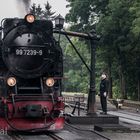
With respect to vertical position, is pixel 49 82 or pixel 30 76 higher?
pixel 30 76

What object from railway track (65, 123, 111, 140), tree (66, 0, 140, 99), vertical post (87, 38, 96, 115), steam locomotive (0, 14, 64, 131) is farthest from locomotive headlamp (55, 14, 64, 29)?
tree (66, 0, 140, 99)

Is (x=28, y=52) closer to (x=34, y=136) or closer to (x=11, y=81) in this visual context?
(x=11, y=81)

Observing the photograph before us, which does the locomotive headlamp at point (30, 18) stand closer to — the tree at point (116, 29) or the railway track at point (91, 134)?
the railway track at point (91, 134)

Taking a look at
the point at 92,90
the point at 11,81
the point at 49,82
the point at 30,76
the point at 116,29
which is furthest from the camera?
the point at 116,29

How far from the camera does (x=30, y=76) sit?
690 inches

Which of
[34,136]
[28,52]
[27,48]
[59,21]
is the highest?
[59,21]

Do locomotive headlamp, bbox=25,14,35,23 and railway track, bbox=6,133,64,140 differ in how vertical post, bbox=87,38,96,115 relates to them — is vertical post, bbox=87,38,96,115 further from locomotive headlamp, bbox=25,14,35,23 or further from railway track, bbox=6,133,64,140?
locomotive headlamp, bbox=25,14,35,23

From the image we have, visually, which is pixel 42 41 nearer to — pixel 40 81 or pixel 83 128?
pixel 40 81

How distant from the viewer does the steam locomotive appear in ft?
55.8

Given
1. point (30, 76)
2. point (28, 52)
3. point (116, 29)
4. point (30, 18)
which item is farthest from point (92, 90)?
point (116, 29)

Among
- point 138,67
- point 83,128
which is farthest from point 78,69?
point 83,128

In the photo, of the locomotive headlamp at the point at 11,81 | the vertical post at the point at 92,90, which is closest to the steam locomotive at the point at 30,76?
the locomotive headlamp at the point at 11,81

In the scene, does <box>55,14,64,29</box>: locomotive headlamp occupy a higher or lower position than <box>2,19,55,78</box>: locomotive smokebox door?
higher

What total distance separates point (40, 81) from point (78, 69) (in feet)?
252
